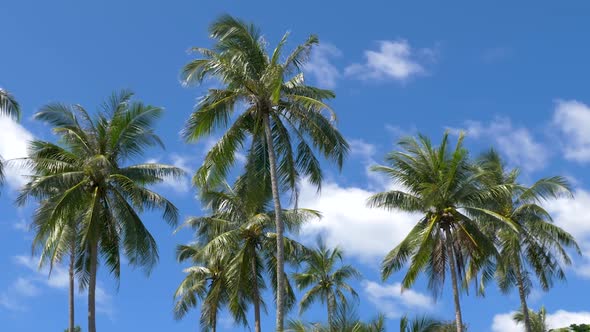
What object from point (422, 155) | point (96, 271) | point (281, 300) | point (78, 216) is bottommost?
point (281, 300)

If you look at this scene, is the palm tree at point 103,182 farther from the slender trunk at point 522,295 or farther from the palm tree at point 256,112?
the slender trunk at point 522,295

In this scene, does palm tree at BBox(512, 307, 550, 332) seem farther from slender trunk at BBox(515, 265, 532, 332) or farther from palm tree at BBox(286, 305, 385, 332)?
palm tree at BBox(286, 305, 385, 332)

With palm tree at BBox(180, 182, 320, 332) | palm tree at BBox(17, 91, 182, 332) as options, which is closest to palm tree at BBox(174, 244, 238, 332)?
palm tree at BBox(180, 182, 320, 332)

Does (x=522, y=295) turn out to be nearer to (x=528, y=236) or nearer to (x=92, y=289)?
(x=528, y=236)

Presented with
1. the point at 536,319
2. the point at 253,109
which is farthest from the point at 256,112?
the point at 536,319

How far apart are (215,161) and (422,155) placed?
8.66 m

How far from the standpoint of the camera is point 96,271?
1029 inches

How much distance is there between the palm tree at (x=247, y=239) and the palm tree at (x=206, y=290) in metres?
1.06

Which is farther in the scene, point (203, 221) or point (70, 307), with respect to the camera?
point (203, 221)

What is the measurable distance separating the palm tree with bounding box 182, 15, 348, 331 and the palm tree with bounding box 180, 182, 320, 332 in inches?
173

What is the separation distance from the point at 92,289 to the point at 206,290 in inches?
484

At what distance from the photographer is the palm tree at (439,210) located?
1141 inches

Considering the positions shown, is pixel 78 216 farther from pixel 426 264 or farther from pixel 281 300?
pixel 426 264

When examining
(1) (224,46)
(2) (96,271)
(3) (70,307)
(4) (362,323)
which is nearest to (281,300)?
(4) (362,323)
